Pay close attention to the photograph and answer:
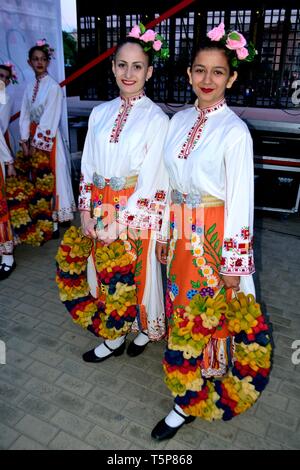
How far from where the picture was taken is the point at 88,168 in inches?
105

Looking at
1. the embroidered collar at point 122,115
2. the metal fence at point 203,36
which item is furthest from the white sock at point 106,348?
the metal fence at point 203,36

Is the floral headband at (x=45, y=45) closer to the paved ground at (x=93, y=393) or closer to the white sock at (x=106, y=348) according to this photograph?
the paved ground at (x=93, y=393)

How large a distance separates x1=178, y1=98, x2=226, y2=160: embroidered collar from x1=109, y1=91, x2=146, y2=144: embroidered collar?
487 mm

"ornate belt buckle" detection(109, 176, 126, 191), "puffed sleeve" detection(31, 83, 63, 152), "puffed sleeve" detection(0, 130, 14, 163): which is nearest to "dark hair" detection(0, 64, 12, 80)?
"puffed sleeve" detection(31, 83, 63, 152)

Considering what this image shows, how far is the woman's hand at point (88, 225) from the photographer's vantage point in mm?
2623

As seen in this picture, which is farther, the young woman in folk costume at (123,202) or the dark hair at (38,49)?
the dark hair at (38,49)

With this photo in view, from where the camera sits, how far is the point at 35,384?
2641 mm

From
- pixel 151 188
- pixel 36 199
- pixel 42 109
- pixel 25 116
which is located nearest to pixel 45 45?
pixel 42 109

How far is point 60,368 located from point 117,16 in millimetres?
5243

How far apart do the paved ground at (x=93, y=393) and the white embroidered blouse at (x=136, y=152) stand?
3.61 feet

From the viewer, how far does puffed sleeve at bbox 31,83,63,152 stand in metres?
4.36

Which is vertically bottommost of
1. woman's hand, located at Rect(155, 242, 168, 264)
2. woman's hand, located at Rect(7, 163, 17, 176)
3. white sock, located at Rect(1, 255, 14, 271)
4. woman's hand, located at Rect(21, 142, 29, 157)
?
white sock, located at Rect(1, 255, 14, 271)

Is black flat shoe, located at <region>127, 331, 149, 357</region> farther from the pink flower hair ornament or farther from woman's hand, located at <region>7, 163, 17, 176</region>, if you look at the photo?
the pink flower hair ornament

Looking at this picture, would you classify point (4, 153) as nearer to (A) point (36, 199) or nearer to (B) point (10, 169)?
(B) point (10, 169)
